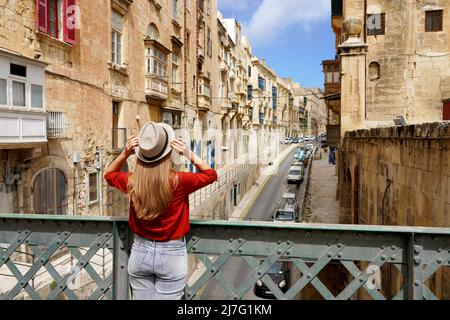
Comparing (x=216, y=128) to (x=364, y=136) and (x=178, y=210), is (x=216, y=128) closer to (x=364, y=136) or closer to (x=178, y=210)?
(x=364, y=136)

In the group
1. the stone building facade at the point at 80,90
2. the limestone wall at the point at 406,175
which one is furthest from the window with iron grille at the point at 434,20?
the stone building facade at the point at 80,90

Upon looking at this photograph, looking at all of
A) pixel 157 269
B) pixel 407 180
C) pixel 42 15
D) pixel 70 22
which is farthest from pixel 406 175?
pixel 70 22

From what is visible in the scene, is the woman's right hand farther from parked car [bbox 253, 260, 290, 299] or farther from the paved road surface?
parked car [bbox 253, 260, 290, 299]

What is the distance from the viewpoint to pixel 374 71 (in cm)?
1628

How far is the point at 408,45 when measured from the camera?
15703mm

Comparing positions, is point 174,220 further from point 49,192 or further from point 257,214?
Result: point 257,214

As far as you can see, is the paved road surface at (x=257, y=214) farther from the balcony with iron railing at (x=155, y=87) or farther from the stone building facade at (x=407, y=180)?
the balcony with iron railing at (x=155, y=87)

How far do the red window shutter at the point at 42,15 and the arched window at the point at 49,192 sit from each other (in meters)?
4.07

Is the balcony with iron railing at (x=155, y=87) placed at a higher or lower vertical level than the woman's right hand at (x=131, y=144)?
higher

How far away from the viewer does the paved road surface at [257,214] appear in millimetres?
15022

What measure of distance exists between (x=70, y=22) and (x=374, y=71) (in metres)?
12.2

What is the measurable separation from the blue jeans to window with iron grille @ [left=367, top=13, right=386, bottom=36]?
15.9 metres
